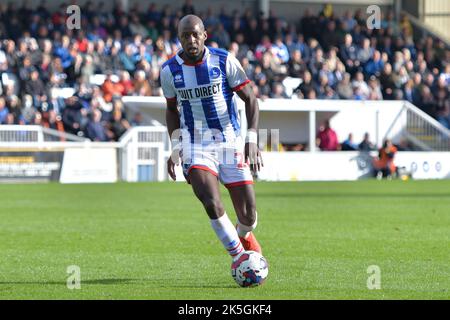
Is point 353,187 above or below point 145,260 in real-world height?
below

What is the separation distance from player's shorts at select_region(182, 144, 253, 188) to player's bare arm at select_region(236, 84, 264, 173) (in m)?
0.13

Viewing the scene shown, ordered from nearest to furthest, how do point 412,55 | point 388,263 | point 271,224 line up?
1. point 388,263
2. point 271,224
3. point 412,55

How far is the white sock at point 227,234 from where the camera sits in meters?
9.59

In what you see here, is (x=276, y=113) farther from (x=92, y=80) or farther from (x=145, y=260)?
(x=145, y=260)

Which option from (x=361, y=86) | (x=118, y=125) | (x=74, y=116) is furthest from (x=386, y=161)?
(x=74, y=116)

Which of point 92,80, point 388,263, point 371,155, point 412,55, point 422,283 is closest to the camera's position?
point 422,283

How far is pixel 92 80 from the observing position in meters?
33.2

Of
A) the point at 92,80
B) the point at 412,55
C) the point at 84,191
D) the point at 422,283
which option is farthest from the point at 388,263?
the point at 412,55

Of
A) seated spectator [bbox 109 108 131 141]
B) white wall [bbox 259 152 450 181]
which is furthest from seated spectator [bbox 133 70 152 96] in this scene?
white wall [bbox 259 152 450 181]

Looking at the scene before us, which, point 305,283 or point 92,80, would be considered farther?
point 92,80

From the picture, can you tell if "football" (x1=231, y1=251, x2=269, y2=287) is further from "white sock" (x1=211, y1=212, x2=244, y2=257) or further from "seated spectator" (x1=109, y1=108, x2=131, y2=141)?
"seated spectator" (x1=109, y1=108, x2=131, y2=141)

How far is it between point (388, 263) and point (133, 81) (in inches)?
925

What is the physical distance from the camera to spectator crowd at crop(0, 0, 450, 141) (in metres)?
Result: 31.7

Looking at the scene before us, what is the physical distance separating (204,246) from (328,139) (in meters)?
23.6
